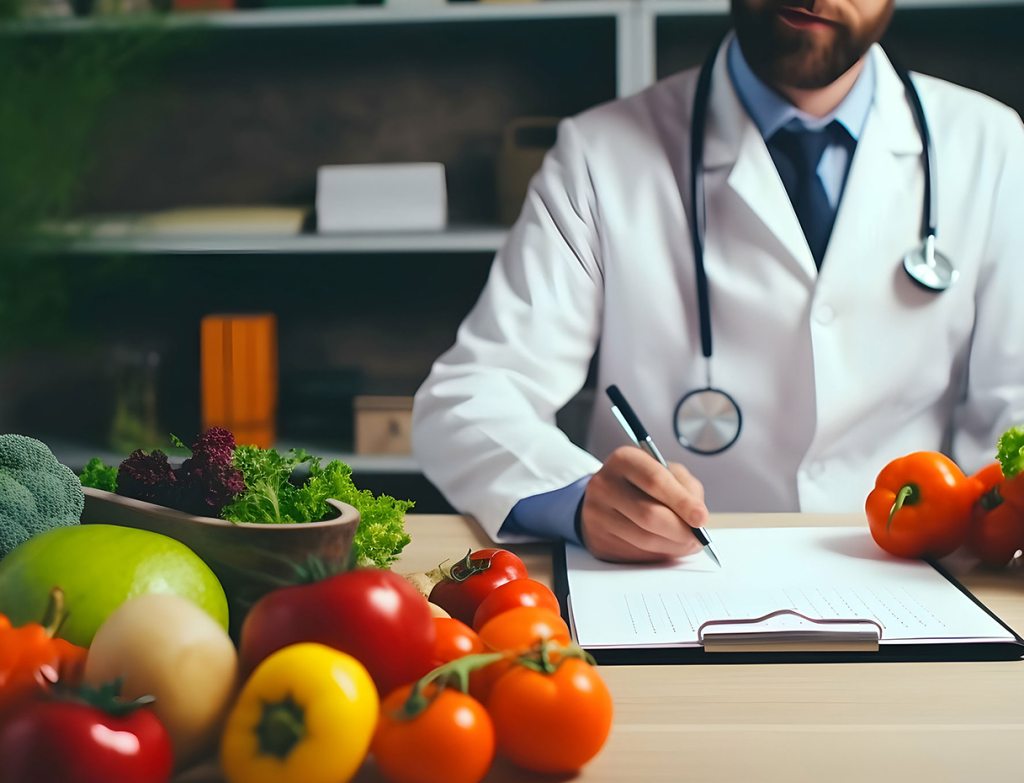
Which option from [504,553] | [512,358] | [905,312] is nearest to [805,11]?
[905,312]

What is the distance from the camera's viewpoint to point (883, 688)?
0.64 meters

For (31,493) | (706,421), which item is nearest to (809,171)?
(706,421)

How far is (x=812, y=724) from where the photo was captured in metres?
0.59

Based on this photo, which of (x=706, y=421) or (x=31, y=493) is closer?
(x=31, y=493)

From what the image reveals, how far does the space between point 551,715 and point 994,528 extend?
21.2 inches

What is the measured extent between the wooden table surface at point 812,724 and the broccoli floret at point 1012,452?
9.8 inches

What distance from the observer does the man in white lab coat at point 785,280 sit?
1.42 m

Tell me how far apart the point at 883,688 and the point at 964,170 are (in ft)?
3.52

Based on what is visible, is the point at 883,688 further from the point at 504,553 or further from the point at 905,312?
the point at 905,312

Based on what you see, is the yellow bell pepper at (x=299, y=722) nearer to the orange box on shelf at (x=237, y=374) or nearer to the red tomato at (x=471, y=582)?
the red tomato at (x=471, y=582)

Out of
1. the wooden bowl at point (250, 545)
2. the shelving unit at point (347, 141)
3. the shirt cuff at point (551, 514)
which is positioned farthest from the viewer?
the shelving unit at point (347, 141)

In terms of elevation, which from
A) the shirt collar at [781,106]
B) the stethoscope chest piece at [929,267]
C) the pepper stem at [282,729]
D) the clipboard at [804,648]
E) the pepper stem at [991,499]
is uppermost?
the shirt collar at [781,106]

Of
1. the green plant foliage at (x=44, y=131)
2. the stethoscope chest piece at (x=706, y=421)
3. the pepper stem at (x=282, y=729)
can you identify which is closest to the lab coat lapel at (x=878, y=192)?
the stethoscope chest piece at (x=706, y=421)

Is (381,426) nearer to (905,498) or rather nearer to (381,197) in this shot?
(381,197)
